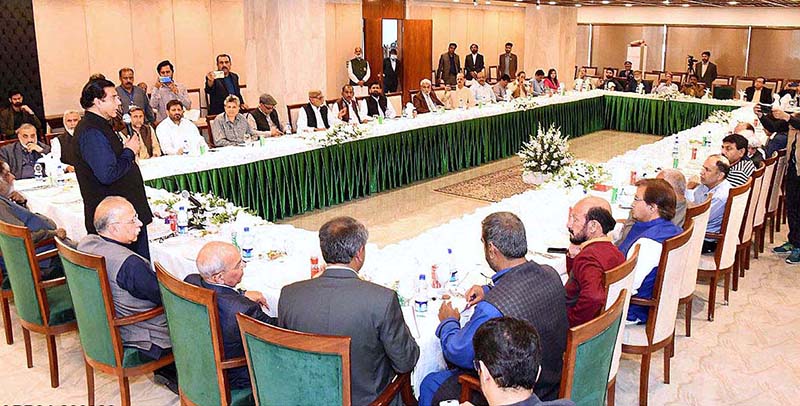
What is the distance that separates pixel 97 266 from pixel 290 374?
3.88ft

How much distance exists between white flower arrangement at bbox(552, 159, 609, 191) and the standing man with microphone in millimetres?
2996

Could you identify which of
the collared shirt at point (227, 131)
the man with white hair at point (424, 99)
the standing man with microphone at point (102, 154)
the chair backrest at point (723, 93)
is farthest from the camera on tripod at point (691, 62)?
the standing man with microphone at point (102, 154)

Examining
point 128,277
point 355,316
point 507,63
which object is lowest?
point 128,277

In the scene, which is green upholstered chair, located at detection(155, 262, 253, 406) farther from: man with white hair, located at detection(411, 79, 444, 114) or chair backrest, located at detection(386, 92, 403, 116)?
man with white hair, located at detection(411, 79, 444, 114)

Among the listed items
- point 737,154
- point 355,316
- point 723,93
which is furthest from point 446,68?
point 355,316

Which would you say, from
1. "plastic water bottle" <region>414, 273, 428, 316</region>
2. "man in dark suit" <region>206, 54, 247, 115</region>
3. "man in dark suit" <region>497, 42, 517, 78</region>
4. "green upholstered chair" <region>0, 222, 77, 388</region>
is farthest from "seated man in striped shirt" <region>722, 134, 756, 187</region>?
"man in dark suit" <region>497, 42, 517, 78</region>

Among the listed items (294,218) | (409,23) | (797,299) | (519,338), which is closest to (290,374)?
(519,338)

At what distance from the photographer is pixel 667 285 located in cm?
362

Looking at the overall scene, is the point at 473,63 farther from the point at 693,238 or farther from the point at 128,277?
the point at 128,277

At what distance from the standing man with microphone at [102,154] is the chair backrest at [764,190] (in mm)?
4333

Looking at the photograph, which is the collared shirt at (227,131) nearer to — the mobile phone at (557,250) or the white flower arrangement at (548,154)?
the white flower arrangement at (548,154)

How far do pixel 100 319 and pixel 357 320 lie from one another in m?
1.44

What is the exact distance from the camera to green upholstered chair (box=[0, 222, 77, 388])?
12.0 feet

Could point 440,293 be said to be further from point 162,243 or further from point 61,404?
point 61,404
